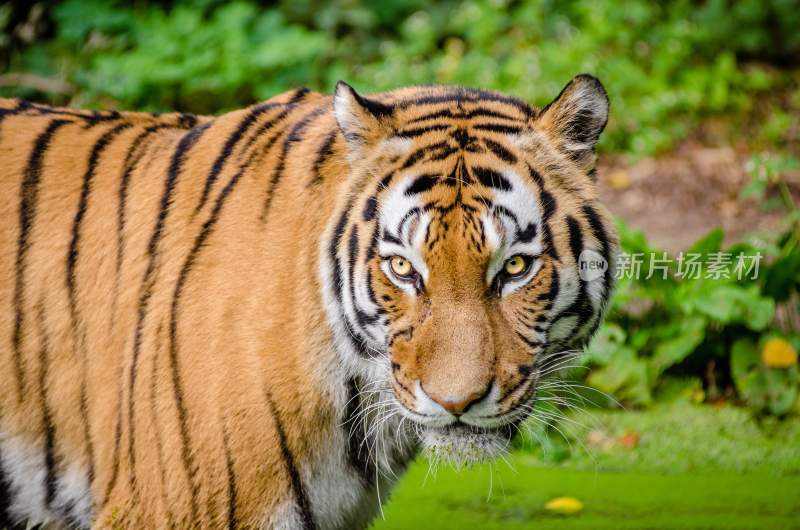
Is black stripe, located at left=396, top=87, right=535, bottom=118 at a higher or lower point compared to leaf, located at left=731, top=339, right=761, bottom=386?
higher

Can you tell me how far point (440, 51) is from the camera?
6855 mm

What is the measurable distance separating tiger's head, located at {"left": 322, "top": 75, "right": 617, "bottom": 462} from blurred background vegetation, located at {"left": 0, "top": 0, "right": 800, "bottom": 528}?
1.04ft

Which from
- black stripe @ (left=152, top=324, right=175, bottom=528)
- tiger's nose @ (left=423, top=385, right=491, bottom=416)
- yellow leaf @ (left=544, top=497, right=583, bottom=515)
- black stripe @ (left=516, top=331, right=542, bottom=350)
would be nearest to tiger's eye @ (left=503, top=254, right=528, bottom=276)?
black stripe @ (left=516, top=331, right=542, bottom=350)

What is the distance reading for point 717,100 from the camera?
6172 millimetres

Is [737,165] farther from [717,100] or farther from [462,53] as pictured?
[462,53]

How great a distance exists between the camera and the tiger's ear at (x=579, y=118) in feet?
6.80

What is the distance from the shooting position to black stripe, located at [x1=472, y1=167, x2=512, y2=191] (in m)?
2.02

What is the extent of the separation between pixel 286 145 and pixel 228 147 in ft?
0.51

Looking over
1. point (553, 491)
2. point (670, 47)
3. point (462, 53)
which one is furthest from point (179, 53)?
point (553, 491)

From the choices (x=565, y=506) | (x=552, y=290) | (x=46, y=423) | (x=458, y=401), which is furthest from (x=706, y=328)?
(x=46, y=423)

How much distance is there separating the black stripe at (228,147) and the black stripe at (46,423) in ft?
1.50

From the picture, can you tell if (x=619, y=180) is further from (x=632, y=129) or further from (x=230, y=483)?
(x=230, y=483)

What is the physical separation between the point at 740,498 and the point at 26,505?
6.83ft

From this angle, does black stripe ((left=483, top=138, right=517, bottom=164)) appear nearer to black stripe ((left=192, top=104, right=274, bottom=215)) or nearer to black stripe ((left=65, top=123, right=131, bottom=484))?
black stripe ((left=192, top=104, right=274, bottom=215))
